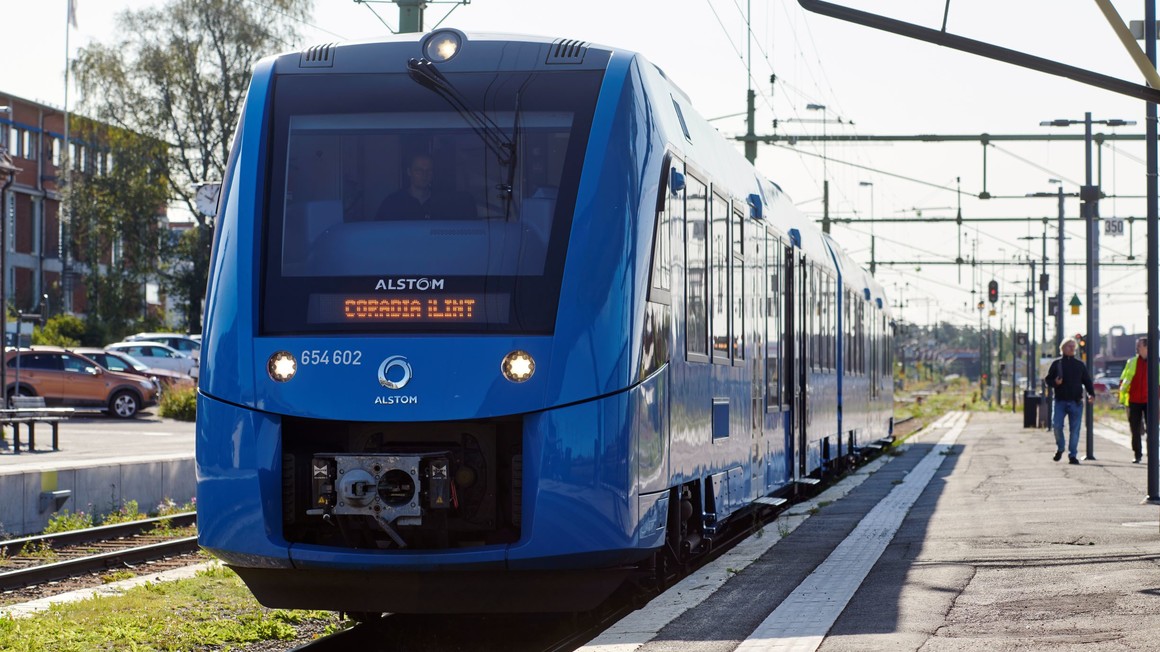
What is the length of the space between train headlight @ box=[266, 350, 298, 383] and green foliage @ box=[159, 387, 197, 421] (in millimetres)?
27834

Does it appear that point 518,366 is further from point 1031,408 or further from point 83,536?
point 1031,408

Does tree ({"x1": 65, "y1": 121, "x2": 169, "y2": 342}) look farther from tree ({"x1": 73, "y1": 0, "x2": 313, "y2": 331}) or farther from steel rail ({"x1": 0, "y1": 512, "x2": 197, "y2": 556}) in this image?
steel rail ({"x1": 0, "y1": 512, "x2": 197, "y2": 556})

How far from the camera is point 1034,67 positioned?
400 inches

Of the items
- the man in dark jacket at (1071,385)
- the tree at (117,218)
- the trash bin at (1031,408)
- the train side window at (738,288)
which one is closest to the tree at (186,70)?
the tree at (117,218)

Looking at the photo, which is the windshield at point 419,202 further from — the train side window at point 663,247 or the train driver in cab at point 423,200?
the train side window at point 663,247

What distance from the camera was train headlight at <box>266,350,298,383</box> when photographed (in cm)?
802

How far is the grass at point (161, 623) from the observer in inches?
345

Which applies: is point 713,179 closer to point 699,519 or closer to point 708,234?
point 708,234

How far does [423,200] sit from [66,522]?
29.4 ft

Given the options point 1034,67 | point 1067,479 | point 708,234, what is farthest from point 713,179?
point 1067,479

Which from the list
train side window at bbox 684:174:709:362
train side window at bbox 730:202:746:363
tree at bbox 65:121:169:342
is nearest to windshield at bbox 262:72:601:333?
train side window at bbox 684:174:709:362

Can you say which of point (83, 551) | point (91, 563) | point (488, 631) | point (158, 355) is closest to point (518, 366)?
point (488, 631)

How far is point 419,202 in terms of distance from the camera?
27.4 ft

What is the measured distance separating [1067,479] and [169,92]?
121ft
